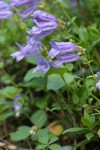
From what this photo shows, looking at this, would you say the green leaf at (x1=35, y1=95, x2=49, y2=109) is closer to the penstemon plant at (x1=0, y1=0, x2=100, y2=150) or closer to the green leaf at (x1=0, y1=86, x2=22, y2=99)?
the penstemon plant at (x1=0, y1=0, x2=100, y2=150)

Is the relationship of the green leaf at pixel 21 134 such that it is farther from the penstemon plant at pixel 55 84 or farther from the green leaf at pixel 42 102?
the green leaf at pixel 42 102

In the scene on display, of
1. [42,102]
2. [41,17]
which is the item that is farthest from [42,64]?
[42,102]

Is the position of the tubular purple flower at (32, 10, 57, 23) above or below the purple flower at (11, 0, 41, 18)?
above

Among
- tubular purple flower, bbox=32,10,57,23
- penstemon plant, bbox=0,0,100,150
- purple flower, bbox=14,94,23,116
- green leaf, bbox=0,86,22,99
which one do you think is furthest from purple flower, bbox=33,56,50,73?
purple flower, bbox=14,94,23,116

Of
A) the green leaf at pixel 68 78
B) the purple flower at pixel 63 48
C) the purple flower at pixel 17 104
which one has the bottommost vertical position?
the purple flower at pixel 17 104

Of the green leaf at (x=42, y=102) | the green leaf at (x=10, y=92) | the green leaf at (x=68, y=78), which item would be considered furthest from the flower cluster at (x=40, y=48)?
the green leaf at (x=42, y=102)

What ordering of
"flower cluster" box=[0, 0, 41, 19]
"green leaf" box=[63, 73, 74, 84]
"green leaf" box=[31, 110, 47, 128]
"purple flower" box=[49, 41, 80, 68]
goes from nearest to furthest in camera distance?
1. "purple flower" box=[49, 41, 80, 68]
2. "green leaf" box=[63, 73, 74, 84]
3. "green leaf" box=[31, 110, 47, 128]
4. "flower cluster" box=[0, 0, 41, 19]

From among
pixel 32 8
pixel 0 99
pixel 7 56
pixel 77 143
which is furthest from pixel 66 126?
pixel 7 56

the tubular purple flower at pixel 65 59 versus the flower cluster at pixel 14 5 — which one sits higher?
the flower cluster at pixel 14 5

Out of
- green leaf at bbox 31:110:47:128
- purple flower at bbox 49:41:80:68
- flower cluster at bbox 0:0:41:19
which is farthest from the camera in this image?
flower cluster at bbox 0:0:41:19
